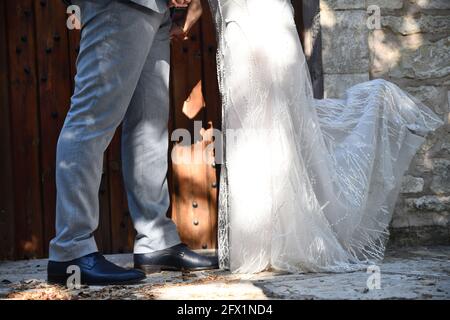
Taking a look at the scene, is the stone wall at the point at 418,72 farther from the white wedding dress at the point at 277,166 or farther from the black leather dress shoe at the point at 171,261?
the black leather dress shoe at the point at 171,261

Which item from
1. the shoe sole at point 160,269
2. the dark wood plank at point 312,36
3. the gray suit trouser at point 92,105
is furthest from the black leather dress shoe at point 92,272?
the dark wood plank at point 312,36

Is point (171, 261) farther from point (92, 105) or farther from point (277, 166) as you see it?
point (92, 105)

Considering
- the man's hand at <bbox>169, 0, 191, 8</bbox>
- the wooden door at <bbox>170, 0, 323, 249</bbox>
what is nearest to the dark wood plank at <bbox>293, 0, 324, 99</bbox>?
the wooden door at <bbox>170, 0, 323, 249</bbox>

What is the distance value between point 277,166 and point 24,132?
1.57m

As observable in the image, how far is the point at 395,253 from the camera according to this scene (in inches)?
121

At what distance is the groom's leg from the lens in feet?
8.83

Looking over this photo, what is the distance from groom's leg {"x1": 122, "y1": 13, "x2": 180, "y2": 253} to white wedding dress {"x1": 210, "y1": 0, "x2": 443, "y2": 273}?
0.88 ft

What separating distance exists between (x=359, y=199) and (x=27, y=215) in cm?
179

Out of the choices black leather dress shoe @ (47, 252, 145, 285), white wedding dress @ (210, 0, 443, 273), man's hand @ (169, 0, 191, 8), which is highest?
man's hand @ (169, 0, 191, 8)

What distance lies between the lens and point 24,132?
11.3ft

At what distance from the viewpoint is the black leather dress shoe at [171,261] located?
8.85 feet

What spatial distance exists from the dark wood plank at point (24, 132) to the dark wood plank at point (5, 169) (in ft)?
0.08

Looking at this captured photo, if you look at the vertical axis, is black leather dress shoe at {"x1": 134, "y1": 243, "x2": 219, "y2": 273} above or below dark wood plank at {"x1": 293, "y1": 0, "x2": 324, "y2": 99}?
below

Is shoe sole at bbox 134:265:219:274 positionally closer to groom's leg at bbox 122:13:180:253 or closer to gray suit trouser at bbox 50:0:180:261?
groom's leg at bbox 122:13:180:253
